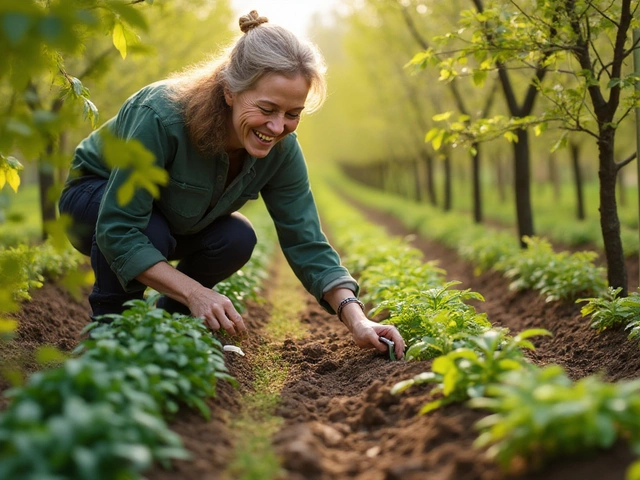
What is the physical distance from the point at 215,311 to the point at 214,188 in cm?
85

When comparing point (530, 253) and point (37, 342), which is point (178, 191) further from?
point (530, 253)

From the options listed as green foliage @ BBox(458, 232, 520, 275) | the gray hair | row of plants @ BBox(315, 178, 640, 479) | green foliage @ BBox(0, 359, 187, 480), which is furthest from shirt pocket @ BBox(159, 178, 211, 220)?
green foliage @ BBox(458, 232, 520, 275)

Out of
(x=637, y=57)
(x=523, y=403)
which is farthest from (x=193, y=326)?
(x=637, y=57)

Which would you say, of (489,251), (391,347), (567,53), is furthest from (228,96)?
(489,251)

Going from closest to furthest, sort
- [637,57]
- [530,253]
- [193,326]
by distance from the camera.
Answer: [193,326] < [637,57] < [530,253]

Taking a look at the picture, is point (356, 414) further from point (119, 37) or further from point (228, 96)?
point (119, 37)

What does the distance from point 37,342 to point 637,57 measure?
167 inches

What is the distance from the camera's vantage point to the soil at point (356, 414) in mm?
Result: 1887

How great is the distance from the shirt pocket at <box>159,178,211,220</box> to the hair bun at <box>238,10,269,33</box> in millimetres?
846

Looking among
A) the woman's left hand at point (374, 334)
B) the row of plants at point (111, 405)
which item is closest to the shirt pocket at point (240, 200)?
the woman's left hand at point (374, 334)

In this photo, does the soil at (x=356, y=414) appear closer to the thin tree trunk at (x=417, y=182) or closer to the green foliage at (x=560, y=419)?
the green foliage at (x=560, y=419)

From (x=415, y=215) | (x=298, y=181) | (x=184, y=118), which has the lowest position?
(x=415, y=215)

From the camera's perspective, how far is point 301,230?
3490 mm

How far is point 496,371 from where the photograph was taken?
2.18 metres
